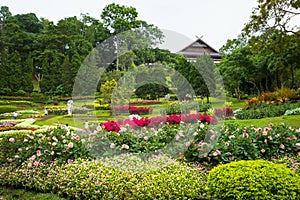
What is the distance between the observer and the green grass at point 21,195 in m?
3.68

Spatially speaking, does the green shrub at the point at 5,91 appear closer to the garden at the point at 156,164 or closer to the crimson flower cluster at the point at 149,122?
the crimson flower cluster at the point at 149,122

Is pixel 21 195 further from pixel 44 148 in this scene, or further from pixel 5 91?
pixel 5 91

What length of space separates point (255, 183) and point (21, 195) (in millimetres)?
2971

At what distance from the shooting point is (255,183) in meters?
2.65

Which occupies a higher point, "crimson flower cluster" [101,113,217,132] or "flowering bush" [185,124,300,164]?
"crimson flower cluster" [101,113,217,132]

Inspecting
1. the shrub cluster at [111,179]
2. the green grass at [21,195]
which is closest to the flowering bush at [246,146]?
the shrub cluster at [111,179]

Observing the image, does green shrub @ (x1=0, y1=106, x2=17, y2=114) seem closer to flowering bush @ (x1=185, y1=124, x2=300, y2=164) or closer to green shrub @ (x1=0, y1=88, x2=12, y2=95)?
green shrub @ (x1=0, y1=88, x2=12, y2=95)

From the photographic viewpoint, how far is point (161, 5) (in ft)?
23.5

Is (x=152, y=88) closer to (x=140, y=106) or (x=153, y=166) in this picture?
(x=140, y=106)

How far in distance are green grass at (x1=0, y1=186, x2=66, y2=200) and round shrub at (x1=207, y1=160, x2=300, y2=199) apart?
2.00m

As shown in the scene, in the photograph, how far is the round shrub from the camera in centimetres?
260

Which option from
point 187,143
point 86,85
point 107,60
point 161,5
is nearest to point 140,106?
point 86,85

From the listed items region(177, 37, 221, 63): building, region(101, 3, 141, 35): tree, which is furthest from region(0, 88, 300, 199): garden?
region(101, 3, 141, 35): tree

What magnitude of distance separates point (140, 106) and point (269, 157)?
10305 millimetres
